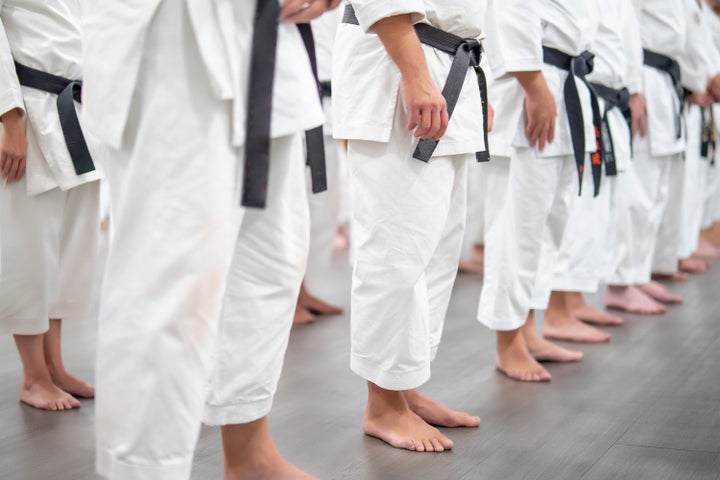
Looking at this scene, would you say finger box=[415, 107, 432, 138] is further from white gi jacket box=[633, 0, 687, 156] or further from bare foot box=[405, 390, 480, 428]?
white gi jacket box=[633, 0, 687, 156]

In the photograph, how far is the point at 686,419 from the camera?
235 centimetres

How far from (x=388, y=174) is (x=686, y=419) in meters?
1.11

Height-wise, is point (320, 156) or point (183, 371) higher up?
A: point (320, 156)

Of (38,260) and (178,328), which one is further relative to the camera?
(38,260)

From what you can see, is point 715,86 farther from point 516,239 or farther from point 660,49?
point 516,239

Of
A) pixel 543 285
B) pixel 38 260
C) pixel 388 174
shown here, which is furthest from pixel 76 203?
pixel 543 285

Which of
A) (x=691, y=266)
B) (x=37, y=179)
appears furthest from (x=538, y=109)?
(x=691, y=266)

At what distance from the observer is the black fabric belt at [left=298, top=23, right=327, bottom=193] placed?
5.32 feet

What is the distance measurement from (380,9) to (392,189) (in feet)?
1.38

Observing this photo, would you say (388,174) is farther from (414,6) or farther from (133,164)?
(133,164)

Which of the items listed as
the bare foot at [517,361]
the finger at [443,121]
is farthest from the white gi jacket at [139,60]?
the bare foot at [517,361]

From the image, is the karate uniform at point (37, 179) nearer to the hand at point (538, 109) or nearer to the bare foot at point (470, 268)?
the hand at point (538, 109)

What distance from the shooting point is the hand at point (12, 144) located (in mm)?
2312

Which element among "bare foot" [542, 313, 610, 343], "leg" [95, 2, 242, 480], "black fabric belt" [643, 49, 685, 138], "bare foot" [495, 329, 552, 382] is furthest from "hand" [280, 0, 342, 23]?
"black fabric belt" [643, 49, 685, 138]
